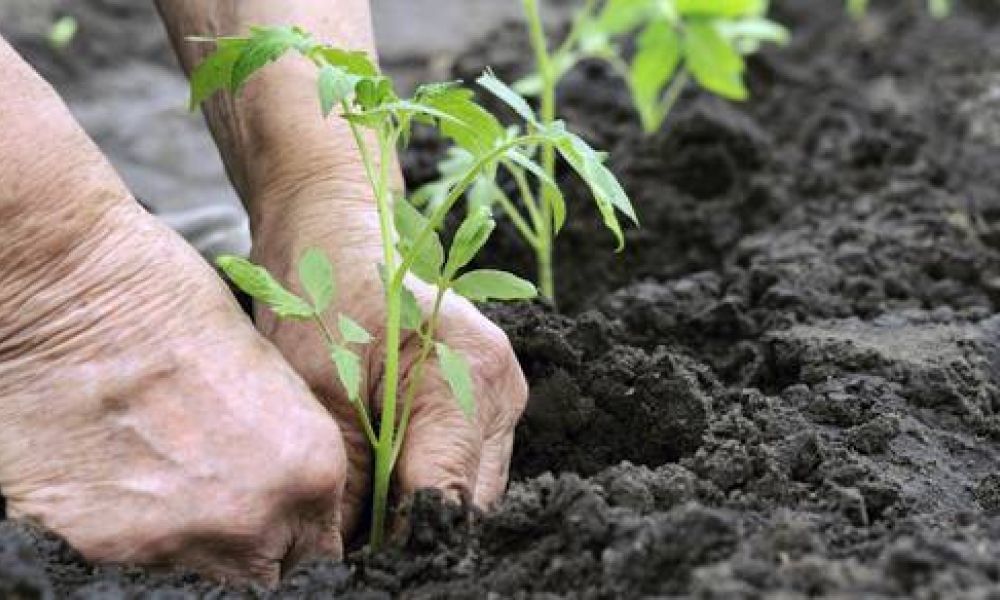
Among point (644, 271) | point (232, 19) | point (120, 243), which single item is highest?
point (232, 19)

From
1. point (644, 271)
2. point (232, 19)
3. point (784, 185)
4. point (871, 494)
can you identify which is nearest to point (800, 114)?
point (784, 185)

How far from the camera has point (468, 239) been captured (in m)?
1.60

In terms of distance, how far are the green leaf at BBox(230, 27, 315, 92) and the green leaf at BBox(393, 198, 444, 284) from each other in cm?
24

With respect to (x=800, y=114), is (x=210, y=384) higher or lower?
higher

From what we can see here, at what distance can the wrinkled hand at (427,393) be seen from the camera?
169 centimetres

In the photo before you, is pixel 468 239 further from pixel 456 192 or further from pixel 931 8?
pixel 931 8

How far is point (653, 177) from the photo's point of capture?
122 inches

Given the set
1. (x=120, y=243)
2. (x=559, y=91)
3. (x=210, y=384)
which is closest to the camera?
(x=210, y=384)

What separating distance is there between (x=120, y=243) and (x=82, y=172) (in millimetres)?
100

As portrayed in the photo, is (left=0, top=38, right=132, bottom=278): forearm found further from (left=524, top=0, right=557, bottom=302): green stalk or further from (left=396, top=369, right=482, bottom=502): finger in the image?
(left=524, top=0, right=557, bottom=302): green stalk

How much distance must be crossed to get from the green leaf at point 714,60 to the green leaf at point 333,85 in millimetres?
1658

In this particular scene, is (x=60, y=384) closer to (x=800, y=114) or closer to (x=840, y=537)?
(x=840, y=537)

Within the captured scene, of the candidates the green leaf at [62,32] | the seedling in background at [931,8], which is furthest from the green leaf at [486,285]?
the seedling in background at [931,8]

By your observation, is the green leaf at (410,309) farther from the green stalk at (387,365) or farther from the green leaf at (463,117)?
the green leaf at (463,117)
